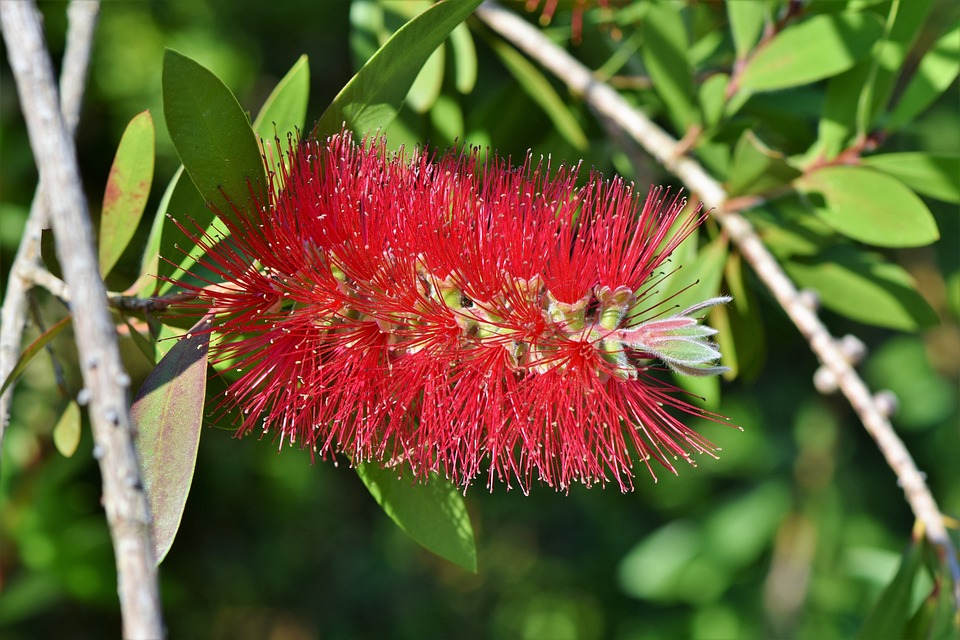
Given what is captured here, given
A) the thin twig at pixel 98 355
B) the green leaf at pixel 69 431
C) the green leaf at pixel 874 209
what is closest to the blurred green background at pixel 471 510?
the green leaf at pixel 874 209

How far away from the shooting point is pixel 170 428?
933 millimetres

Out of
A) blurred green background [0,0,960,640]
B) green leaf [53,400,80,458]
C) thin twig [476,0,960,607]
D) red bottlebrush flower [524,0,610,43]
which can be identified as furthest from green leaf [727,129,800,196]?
green leaf [53,400,80,458]

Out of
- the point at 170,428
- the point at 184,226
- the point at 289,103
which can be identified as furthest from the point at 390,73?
the point at 170,428

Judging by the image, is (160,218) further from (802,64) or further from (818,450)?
(818,450)

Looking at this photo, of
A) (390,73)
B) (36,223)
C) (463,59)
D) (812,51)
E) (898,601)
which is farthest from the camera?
(463,59)

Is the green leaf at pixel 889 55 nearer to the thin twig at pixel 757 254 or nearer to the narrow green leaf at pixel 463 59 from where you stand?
the thin twig at pixel 757 254

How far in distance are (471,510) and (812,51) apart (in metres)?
1.98

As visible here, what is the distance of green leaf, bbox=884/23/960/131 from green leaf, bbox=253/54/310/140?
928mm

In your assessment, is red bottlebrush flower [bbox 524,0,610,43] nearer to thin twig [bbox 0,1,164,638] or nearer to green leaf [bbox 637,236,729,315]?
green leaf [bbox 637,236,729,315]

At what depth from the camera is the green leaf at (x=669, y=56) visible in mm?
1414

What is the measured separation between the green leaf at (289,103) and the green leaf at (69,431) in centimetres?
45

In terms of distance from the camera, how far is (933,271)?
278 centimetres

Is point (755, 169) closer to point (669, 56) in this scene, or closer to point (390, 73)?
point (669, 56)

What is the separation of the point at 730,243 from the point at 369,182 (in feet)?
2.42
